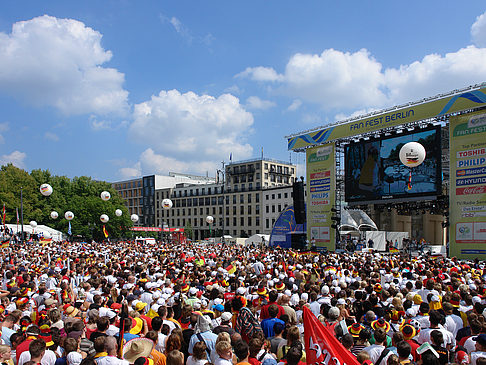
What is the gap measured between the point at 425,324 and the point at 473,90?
69.7ft

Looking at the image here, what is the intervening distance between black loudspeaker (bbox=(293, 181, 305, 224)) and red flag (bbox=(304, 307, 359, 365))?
29.1 meters

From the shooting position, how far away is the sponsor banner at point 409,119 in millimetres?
23047

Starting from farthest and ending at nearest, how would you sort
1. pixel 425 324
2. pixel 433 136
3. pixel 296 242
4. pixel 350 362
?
pixel 296 242 < pixel 433 136 < pixel 425 324 < pixel 350 362

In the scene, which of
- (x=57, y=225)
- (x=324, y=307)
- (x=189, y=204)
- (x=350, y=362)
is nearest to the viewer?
(x=350, y=362)

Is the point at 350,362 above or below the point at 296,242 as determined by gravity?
above

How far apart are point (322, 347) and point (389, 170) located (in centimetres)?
2562

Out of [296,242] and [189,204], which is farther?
[189,204]

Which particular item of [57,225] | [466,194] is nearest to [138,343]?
[466,194]

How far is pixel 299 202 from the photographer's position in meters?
34.0

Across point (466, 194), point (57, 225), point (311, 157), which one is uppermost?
point (311, 157)

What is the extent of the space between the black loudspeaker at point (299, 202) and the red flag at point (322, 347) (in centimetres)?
2912

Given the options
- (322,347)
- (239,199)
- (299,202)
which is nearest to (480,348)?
(322,347)

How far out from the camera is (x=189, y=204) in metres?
94.2

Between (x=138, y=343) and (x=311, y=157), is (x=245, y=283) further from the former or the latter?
(x=311, y=157)
